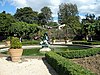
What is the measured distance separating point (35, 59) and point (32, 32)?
41654 mm

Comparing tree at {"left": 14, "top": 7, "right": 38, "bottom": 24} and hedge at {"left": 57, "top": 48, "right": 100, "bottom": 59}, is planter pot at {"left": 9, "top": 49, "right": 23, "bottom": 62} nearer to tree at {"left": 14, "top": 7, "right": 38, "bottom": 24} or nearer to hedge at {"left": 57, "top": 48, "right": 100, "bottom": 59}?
hedge at {"left": 57, "top": 48, "right": 100, "bottom": 59}

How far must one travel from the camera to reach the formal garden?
539 inches

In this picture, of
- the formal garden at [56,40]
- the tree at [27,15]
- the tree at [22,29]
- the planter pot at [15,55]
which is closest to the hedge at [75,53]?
the formal garden at [56,40]

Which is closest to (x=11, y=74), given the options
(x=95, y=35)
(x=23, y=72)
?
(x=23, y=72)

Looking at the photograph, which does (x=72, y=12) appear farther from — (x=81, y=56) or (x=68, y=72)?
(x=68, y=72)

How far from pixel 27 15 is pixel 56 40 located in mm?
39817

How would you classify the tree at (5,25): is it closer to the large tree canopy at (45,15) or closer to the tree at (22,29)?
the tree at (22,29)

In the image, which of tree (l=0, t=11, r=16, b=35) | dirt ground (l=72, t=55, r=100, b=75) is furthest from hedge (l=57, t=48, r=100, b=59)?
tree (l=0, t=11, r=16, b=35)

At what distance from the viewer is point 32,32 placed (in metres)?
58.2

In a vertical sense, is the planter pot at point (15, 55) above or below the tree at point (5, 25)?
below

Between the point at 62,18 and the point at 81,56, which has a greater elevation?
the point at 62,18

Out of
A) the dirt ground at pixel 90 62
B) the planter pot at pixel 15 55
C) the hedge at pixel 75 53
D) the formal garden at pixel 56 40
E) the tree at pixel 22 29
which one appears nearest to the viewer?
the formal garden at pixel 56 40

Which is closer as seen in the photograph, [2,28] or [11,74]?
[11,74]

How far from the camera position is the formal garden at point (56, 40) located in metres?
13.7
